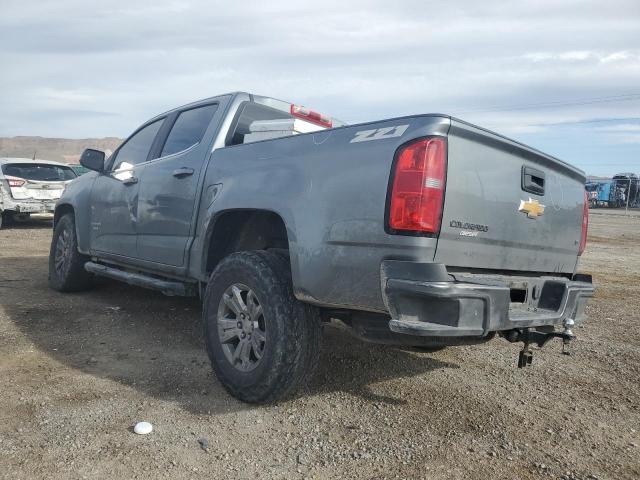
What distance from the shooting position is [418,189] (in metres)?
2.58

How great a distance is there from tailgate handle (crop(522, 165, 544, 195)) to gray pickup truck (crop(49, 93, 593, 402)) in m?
0.01

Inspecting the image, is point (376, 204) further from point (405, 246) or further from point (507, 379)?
point (507, 379)

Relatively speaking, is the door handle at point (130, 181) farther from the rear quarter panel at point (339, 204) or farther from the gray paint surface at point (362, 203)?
the rear quarter panel at point (339, 204)

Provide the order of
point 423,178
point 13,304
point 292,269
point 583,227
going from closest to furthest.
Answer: point 423,178
point 292,269
point 583,227
point 13,304

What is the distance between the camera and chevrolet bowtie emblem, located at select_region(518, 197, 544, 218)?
3141 mm

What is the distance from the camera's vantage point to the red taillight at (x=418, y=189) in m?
2.59

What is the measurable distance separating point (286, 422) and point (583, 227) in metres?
2.43

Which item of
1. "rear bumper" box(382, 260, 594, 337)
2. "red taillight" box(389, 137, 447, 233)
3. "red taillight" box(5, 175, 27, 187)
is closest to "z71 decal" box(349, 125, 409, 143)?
"red taillight" box(389, 137, 447, 233)

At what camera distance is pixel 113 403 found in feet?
10.6

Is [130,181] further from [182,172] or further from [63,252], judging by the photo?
[63,252]

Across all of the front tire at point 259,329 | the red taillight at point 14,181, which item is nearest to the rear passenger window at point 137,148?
the front tire at point 259,329

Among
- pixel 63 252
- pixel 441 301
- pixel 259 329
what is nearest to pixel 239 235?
pixel 259 329

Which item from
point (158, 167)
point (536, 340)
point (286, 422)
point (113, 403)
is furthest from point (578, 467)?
point (158, 167)

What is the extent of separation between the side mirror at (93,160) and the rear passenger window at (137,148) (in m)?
0.14
